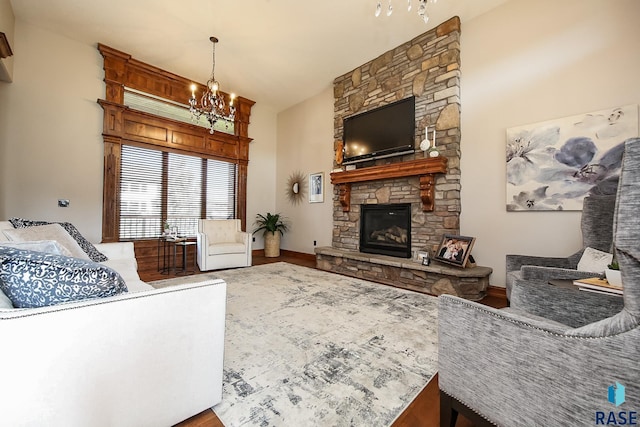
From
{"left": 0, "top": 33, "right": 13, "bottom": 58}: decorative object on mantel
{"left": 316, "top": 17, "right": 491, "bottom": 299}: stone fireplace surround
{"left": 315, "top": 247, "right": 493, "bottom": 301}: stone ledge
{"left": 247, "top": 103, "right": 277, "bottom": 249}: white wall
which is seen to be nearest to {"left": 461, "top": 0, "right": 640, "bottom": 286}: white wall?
{"left": 316, "top": 17, "right": 491, "bottom": 299}: stone fireplace surround

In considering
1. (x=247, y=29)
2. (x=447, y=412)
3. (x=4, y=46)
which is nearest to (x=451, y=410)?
(x=447, y=412)

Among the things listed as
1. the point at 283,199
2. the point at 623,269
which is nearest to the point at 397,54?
the point at 283,199

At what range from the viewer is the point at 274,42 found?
3.93 m

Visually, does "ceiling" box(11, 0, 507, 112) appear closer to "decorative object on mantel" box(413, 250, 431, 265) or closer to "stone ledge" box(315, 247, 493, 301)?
Answer: "decorative object on mantel" box(413, 250, 431, 265)

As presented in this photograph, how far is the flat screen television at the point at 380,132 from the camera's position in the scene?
385cm

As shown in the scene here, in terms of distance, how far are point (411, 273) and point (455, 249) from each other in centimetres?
63

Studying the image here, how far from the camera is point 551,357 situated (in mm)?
719

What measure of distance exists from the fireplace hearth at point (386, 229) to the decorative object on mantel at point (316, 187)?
118 centimetres

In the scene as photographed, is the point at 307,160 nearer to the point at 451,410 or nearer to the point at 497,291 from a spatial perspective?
the point at 497,291

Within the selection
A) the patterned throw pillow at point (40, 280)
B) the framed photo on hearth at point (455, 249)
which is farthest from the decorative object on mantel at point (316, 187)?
the patterned throw pillow at point (40, 280)

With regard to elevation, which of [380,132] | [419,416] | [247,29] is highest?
[247,29]

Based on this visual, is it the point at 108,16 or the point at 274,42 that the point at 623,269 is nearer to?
the point at 274,42

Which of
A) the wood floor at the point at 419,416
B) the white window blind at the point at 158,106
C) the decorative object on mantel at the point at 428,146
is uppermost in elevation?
the white window blind at the point at 158,106

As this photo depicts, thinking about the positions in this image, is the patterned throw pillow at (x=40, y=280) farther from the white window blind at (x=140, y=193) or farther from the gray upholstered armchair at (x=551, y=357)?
the white window blind at (x=140, y=193)
